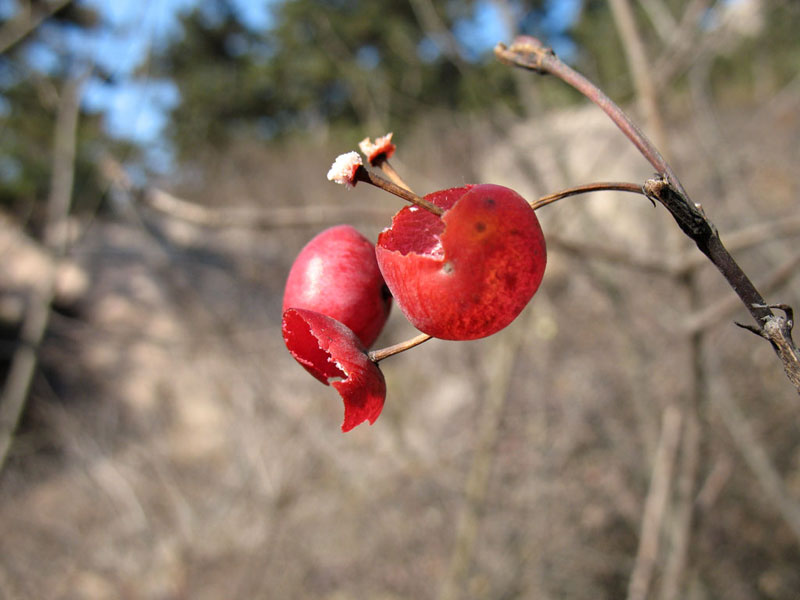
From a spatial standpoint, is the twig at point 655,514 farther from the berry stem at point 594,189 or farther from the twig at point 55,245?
the twig at point 55,245

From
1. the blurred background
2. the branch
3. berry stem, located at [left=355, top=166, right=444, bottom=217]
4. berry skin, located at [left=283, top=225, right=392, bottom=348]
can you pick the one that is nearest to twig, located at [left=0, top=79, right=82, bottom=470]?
the blurred background

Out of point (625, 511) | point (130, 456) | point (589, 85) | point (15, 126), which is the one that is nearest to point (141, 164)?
point (15, 126)

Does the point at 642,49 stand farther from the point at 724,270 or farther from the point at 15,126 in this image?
the point at 15,126

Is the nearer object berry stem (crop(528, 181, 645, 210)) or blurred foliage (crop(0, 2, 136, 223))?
berry stem (crop(528, 181, 645, 210))

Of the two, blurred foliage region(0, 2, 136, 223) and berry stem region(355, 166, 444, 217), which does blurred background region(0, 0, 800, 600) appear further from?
berry stem region(355, 166, 444, 217)

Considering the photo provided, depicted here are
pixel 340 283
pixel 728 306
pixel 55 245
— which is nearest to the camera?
pixel 340 283

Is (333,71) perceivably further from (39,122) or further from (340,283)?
(340,283)

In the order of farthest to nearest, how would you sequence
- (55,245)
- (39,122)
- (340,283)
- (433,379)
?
(433,379) < (39,122) < (55,245) < (340,283)

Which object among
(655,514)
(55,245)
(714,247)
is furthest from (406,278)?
(55,245)
